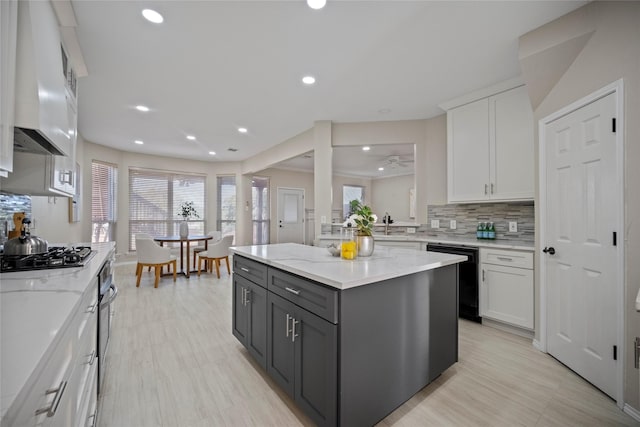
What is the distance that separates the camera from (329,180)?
4.04 meters

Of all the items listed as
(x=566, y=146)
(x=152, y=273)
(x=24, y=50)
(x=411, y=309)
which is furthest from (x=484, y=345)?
(x=152, y=273)

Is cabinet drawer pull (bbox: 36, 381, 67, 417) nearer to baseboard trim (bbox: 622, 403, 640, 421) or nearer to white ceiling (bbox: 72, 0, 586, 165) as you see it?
white ceiling (bbox: 72, 0, 586, 165)

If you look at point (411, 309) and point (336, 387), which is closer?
point (336, 387)

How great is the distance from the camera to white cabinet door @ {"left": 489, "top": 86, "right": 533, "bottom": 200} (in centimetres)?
276

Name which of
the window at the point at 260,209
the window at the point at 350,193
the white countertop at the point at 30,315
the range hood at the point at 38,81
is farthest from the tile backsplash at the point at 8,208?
the window at the point at 350,193

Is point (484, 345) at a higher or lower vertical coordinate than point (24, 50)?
lower

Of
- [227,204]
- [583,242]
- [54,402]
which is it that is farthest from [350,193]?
[54,402]

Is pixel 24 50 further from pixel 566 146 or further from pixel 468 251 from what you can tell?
pixel 468 251

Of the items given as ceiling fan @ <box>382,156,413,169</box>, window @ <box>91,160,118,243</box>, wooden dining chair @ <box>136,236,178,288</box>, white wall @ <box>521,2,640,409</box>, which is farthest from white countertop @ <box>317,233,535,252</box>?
window @ <box>91,160,118,243</box>

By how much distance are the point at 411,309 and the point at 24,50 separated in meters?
2.37

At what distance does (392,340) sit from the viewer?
1531 millimetres

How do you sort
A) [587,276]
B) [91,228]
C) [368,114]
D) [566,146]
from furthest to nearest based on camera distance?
[91,228]
[368,114]
[566,146]
[587,276]

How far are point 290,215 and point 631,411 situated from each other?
7288 mm

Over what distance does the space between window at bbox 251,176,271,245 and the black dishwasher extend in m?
5.64
